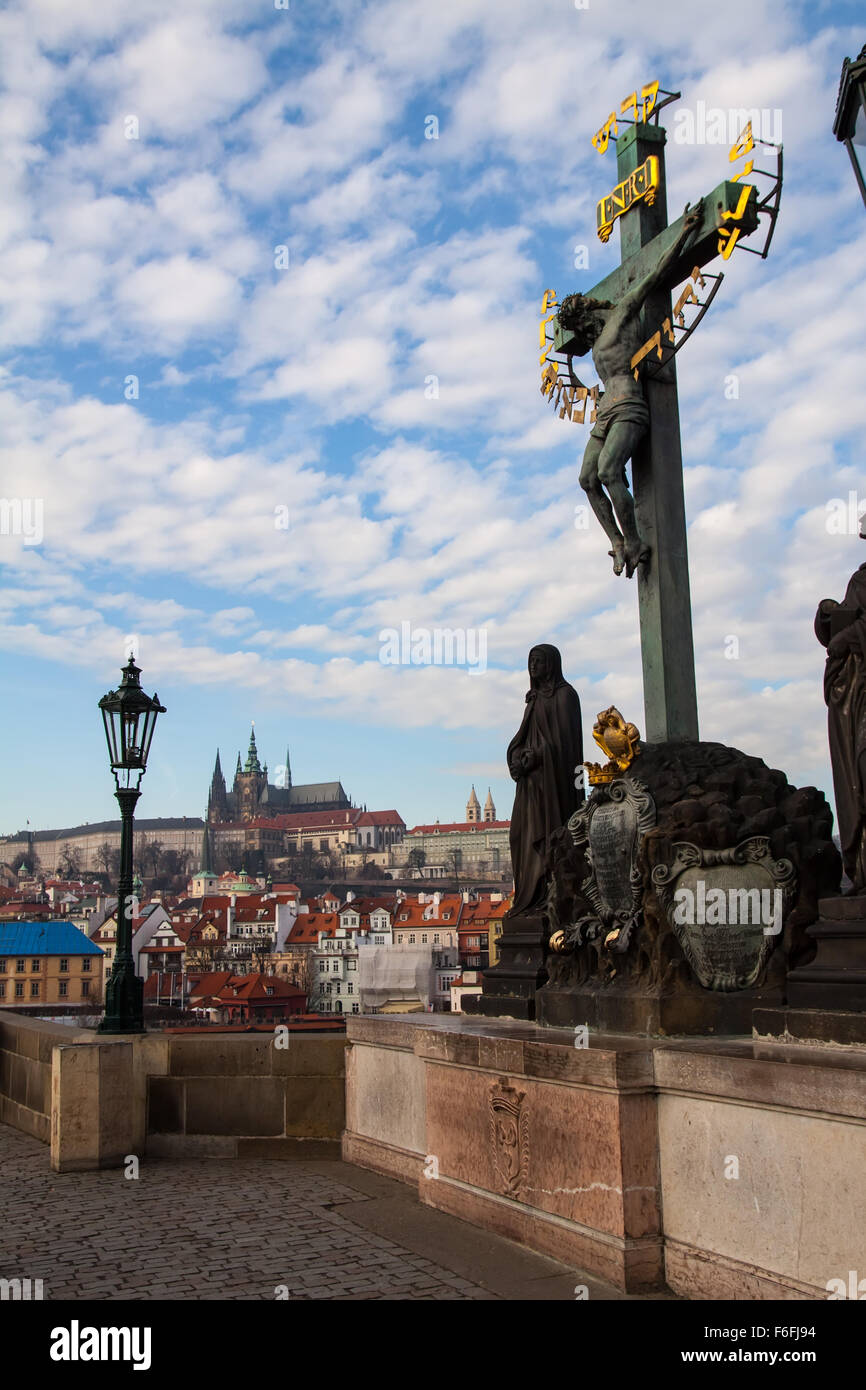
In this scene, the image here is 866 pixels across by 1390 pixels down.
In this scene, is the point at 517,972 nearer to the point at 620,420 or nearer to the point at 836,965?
the point at 836,965

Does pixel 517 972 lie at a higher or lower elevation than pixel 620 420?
lower

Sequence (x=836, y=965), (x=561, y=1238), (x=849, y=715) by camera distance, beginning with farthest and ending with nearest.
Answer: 1. (x=561, y=1238)
2. (x=849, y=715)
3. (x=836, y=965)

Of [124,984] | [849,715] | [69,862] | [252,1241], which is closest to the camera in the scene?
[849,715]

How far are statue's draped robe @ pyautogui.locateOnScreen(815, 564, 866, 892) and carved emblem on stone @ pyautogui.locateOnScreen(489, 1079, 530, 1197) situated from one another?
1.87m

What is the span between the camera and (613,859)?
5766mm

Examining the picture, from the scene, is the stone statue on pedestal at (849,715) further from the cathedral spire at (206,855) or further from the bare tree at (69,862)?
the bare tree at (69,862)

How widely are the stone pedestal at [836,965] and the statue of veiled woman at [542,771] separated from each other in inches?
104

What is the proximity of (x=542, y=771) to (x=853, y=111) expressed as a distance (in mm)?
4109

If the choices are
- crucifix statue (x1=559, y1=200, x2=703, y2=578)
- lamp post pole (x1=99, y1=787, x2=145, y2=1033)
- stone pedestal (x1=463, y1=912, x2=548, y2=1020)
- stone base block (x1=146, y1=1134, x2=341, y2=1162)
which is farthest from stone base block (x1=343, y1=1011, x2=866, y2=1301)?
lamp post pole (x1=99, y1=787, x2=145, y2=1033)

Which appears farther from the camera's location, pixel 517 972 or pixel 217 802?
pixel 217 802

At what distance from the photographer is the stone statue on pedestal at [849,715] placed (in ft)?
14.8

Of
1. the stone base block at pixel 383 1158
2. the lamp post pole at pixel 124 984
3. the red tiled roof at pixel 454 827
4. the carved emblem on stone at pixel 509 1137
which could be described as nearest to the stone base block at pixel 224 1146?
the stone base block at pixel 383 1158

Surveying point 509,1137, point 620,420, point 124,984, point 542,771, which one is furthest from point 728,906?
point 124,984

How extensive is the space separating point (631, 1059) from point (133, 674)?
5.65 metres
